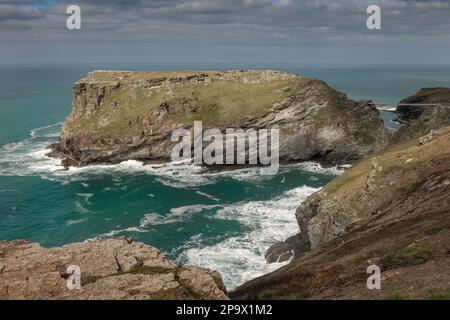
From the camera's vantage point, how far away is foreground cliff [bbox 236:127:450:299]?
24.3 metres

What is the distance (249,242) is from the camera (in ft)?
196

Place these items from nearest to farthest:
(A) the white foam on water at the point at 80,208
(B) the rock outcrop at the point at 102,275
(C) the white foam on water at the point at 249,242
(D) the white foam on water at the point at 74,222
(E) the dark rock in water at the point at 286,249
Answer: (B) the rock outcrop at the point at 102,275
(C) the white foam on water at the point at 249,242
(E) the dark rock in water at the point at 286,249
(D) the white foam on water at the point at 74,222
(A) the white foam on water at the point at 80,208

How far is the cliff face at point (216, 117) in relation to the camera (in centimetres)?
10025

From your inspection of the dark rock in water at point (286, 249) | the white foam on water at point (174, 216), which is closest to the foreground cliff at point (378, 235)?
the dark rock in water at point (286, 249)

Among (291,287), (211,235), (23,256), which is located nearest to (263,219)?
(211,235)

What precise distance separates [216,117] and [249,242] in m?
49.3

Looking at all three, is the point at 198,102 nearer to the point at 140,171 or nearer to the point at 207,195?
the point at 140,171

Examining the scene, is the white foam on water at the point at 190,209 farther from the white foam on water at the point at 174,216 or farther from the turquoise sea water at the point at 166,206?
the turquoise sea water at the point at 166,206

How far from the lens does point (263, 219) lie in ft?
222

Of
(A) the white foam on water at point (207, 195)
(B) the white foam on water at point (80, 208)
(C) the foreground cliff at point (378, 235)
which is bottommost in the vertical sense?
(B) the white foam on water at point (80, 208)

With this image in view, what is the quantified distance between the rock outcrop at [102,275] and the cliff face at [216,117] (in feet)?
252

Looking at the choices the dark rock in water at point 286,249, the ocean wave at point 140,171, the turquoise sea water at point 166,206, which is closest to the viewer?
the dark rock in water at point 286,249

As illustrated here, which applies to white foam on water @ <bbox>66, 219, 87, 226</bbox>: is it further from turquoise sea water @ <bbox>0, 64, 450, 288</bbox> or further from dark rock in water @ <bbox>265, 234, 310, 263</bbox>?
dark rock in water @ <bbox>265, 234, 310, 263</bbox>

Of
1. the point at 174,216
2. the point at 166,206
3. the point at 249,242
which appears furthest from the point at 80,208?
the point at 249,242
